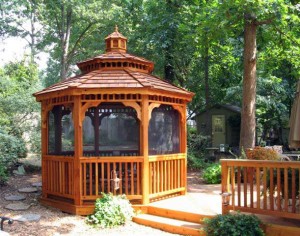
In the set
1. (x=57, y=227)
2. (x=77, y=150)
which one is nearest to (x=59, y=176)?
(x=77, y=150)

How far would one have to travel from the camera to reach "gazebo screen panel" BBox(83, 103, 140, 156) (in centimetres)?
786

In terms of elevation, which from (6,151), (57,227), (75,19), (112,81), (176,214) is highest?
(75,19)

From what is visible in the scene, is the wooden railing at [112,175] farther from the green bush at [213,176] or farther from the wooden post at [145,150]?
the green bush at [213,176]

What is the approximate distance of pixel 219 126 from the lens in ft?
58.1

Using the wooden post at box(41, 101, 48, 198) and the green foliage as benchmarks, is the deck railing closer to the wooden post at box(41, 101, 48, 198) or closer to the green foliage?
the wooden post at box(41, 101, 48, 198)

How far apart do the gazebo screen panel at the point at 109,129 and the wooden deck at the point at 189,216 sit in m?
1.63

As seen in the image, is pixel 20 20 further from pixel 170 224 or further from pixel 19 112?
pixel 170 224

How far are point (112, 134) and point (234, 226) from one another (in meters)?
3.74

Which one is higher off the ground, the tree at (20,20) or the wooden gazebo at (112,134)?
the tree at (20,20)

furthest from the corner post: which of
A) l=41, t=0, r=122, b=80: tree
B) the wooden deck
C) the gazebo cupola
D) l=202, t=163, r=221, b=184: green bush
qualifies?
l=41, t=0, r=122, b=80: tree

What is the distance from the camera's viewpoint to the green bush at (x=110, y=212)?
20.8 feet

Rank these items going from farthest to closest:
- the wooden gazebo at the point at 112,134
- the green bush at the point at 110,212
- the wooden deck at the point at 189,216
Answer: the wooden gazebo at the point at 112,134, the green bush at the point at 110,212, the wooden deck at the point at 189,216

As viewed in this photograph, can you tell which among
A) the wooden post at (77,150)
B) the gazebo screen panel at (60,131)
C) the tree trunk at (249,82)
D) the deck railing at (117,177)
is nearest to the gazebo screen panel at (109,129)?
the gazebo screen panel at (60,131)

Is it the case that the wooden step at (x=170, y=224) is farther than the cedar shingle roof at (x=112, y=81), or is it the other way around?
the cedar shingle roof at (x=112, y=81)
